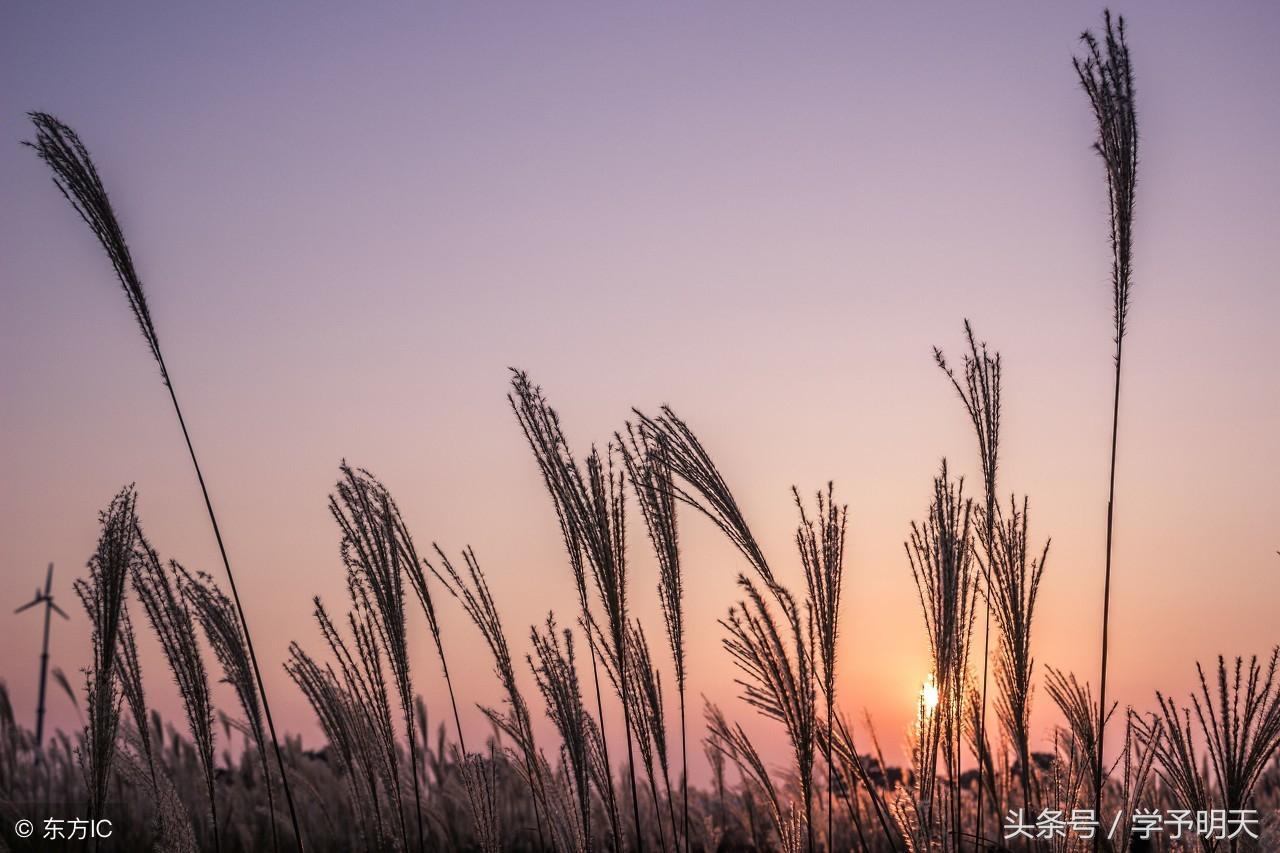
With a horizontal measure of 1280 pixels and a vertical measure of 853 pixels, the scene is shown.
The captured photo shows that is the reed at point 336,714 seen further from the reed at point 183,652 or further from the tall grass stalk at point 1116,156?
the tall grass stalk at point 1116,156

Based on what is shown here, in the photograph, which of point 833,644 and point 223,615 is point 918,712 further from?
point 223,615

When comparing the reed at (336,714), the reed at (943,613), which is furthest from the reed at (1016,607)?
the reed at (336,714)

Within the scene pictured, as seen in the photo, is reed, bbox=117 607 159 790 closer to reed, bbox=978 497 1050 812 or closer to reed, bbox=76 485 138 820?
reed, bbox=76 485 138 820

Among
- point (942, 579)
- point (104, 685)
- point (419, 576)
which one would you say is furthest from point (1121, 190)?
point (104, 685)

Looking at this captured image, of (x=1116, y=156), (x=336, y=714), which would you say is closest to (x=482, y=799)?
(x=336, y=714)

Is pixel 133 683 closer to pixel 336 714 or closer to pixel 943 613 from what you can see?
pixel 336 714

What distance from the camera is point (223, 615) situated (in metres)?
3.32

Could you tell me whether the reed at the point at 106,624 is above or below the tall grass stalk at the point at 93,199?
below

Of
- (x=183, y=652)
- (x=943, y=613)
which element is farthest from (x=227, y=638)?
(x=943, y=613)

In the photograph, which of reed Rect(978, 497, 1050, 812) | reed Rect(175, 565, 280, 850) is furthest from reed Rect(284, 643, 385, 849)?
reed Rect(978, 497, 1050, 812)

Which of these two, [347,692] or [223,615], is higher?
[223,615]

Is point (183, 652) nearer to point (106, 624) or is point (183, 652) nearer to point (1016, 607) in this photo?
point (106, 624)

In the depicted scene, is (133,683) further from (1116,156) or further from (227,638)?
(1116,156)

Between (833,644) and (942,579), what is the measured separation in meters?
0.29
